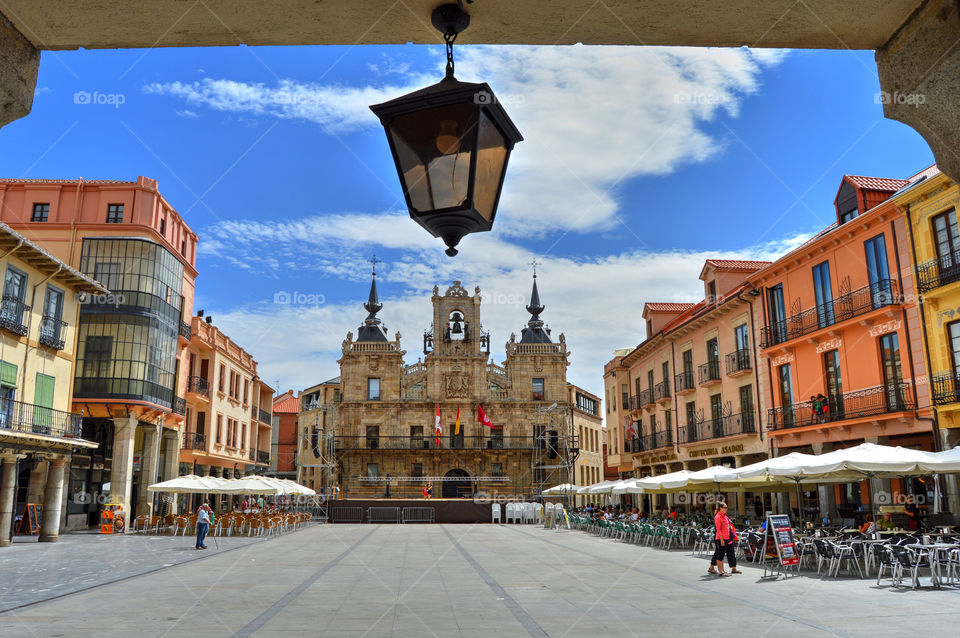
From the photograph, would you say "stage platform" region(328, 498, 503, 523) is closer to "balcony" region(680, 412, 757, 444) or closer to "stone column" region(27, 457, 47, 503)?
"balcony" region(680, 412, 757, 444)

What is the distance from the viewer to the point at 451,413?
5909 centimetres

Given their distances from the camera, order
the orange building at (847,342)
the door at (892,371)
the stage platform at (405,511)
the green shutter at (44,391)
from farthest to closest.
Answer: the stage platform at (405,511), the green shutter at (44,391), the orange building at (847,342), the door at (892,371)

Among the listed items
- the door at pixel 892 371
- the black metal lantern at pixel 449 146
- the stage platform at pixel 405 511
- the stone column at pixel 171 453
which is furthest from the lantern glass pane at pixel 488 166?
the stage platform at pixel 405 511

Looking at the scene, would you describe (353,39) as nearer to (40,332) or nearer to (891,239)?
(891,239)

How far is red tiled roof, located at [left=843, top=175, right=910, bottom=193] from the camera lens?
74.9 ft

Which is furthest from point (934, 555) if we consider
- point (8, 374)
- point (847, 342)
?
point (8, 374)

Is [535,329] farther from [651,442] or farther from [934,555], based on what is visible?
[934,555]

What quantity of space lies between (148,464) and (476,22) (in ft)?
111

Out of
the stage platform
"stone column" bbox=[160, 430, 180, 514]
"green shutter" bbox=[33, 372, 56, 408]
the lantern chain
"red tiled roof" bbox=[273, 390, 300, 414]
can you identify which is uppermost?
"red tiled roof" bbox=[273, 390, 300, 414]

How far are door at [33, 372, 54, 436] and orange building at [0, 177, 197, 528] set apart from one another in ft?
14.9

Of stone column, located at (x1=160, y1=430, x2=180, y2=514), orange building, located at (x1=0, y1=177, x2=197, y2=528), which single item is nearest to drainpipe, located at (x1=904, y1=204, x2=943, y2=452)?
orange building, located at (x1=0, y1=177, x2=197, y2=528)

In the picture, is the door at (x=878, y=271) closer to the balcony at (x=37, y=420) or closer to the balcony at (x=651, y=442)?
the balcony at (x=651, y=442)

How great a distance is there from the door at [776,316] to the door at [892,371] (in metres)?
4.33

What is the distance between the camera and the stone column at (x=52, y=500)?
23.9m
